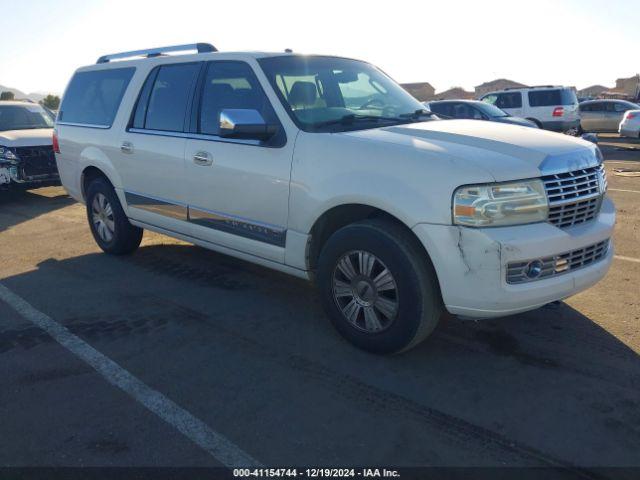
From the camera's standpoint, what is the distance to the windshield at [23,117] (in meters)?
10.2

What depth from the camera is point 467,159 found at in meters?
3.09

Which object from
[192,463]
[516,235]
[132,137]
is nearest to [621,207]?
[516,235]

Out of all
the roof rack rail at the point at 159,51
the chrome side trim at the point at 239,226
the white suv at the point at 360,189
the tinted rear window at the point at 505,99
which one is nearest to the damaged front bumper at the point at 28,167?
the roof rack rail at the point at 159,51

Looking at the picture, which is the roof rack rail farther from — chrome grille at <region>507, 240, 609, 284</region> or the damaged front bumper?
the damaged front bumper

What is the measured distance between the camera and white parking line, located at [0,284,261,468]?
2654mm

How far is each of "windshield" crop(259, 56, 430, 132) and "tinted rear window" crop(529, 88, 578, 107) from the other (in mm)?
15596

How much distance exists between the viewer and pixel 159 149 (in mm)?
4863

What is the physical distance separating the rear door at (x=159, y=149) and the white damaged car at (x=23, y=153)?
4661 mm

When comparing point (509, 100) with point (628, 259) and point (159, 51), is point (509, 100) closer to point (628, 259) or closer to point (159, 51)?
point (628, 259)

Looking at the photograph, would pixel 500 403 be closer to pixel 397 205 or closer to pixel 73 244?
pixel 397 205

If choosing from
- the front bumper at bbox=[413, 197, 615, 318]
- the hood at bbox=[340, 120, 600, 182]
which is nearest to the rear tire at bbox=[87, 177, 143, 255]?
the hood at bbox=[340, 120, 600, 182]

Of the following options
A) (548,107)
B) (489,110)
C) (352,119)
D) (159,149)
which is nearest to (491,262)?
(352,119)

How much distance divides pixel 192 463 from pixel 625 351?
9.20 feet

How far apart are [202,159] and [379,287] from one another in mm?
1893
